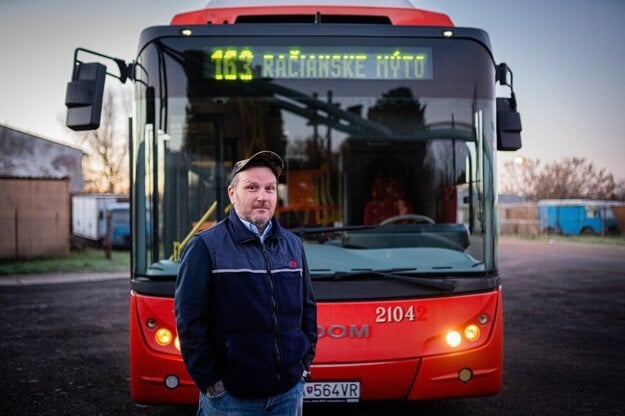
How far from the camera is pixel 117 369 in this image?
22.2ft

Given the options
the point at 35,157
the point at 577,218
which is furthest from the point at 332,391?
the point at 577,218

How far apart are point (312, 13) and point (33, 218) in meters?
20.2

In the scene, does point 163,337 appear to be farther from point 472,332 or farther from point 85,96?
point 472,332

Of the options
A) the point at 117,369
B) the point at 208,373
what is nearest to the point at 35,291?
the point at 117,369

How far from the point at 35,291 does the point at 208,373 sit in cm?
1344

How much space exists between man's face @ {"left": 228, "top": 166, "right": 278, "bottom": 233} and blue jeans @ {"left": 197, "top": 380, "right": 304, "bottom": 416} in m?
0.72

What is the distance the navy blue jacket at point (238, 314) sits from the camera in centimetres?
252

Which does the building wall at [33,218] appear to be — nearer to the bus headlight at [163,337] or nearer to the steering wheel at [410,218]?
the bus headlight at [163,337]

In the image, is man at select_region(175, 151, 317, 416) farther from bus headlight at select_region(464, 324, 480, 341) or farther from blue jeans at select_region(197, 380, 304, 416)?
bus headlight at select_region(464, 324, 480, 341)

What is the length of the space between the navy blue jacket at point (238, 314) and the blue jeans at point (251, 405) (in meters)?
0.05

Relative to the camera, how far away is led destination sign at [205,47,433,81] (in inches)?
169

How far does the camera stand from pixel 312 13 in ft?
16.3

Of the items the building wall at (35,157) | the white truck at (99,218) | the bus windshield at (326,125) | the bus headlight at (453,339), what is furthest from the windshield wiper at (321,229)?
the building wall at (35,157)

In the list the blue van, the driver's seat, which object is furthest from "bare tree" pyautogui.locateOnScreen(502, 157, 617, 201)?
the driver's seat
